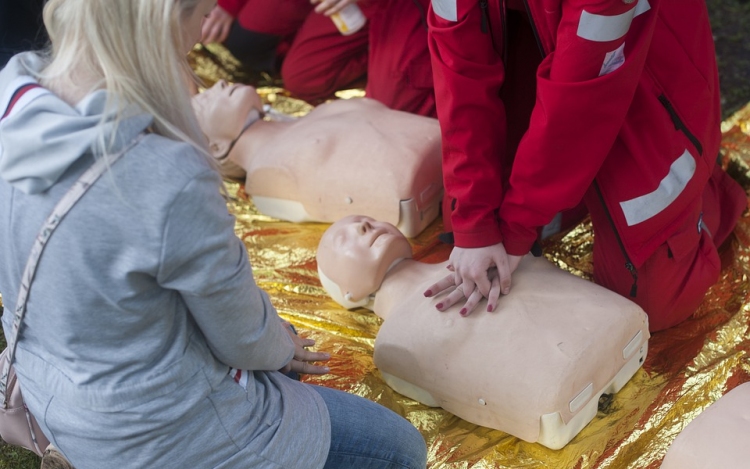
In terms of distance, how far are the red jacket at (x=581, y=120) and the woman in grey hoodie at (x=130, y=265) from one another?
53cm

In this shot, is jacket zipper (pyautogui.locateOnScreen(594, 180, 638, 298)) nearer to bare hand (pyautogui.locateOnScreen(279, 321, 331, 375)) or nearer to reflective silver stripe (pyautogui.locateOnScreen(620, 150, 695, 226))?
reflective silver stripe (pyautogui.locateOnScreen(620, 150, 695, 226))

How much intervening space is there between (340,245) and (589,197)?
19.5 inches

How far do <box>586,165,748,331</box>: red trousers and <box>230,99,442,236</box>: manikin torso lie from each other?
0.43 meters

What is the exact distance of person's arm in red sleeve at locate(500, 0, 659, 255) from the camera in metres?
1.12

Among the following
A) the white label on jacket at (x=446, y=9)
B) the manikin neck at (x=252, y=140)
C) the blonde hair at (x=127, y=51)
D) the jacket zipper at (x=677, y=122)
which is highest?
the blonde hair at (x=127, y=51)

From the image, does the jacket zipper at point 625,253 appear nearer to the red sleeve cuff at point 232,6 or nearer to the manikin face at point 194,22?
the manikin face at point 194,22

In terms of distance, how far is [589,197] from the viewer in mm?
1452

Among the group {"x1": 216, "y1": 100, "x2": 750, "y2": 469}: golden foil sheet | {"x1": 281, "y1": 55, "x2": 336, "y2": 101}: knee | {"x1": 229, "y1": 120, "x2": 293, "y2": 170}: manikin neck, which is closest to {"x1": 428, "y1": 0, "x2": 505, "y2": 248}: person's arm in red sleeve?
{"x1": 216, "y1": 100, "x2": 750, "y2": 469}: golden foil sheet

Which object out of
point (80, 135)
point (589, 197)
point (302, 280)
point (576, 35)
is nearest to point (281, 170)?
point (302, 280)

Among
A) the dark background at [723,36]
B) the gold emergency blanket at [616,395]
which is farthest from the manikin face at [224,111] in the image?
the dark background at [723,36]

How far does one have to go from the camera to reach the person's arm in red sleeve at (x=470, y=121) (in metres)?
1.33

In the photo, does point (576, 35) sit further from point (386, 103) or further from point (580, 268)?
point (386, 103)

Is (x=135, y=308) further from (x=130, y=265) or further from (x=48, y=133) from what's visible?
(x=48, y=133)

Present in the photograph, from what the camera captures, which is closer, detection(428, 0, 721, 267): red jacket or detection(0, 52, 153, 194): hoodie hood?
detection(0, 52, 153, 194): hoodie hood
